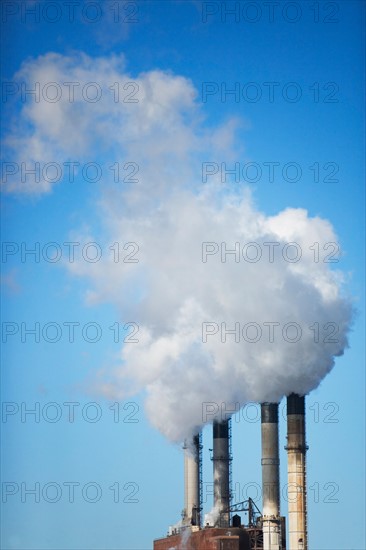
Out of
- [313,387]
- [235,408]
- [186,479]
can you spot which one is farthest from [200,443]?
[313,387]

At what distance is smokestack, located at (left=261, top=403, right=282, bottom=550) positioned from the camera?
79.6 meters

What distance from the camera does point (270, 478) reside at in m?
80.6

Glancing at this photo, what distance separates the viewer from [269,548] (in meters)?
79.3

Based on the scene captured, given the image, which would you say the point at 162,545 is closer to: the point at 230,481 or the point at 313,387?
the point at 230,481

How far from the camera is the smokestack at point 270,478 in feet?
261

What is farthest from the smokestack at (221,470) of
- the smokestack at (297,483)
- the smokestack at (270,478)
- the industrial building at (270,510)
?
the smokestack at (297,483)

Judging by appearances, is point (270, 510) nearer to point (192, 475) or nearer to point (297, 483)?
point (297, 483)

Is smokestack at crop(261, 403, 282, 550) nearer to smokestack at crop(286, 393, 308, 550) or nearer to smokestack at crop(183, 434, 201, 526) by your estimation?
smokestack at crop(286, 393, 308, 550)

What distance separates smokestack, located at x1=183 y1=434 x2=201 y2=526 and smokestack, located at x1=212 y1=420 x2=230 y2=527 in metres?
4.08

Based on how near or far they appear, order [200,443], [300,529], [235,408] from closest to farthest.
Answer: [300,529] → [235,408] → [200,443]

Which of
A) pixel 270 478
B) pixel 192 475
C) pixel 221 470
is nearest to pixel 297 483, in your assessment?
pixel 270 478

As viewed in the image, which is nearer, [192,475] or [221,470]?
[221,470]

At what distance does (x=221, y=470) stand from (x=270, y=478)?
29.2 feet

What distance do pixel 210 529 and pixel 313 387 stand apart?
10.7 meters
